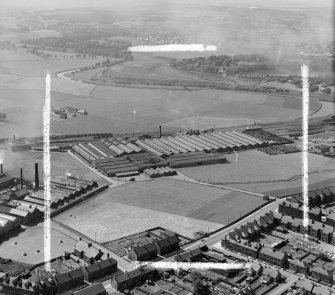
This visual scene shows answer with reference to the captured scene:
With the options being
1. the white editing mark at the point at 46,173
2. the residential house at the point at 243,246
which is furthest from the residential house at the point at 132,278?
the residential house at the point at 243,246

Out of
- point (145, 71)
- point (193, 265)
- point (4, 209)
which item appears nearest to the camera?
point (193, 265)

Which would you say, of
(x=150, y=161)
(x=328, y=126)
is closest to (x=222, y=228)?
(x=150, y=161)

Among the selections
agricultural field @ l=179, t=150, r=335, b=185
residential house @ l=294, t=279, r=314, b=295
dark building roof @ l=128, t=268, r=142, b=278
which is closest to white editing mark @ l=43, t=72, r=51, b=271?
dark building roof @ l=128, t=268, r=142, b=278

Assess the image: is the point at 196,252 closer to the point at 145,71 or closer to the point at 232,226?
the point at 232,226

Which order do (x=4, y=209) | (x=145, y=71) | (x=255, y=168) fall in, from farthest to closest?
(x=145, y=71)
(x=255, y=168)
(x=4, y=209)

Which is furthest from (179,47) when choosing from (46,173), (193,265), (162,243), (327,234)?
(193,265)

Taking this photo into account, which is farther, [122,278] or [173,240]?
[173,240]

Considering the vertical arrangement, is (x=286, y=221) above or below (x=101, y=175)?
above

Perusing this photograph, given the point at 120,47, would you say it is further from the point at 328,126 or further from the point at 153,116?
the point at 328,126

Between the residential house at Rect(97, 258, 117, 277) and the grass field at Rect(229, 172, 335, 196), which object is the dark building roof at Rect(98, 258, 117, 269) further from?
the grass field at Rect(229, 172, 335, 196)
